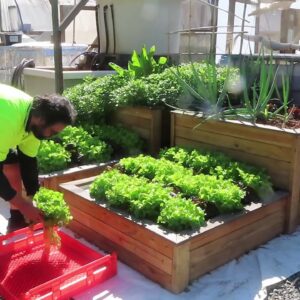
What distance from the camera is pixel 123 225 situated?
2.93 metres

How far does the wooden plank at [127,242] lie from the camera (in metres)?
2.66

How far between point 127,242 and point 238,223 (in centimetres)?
77

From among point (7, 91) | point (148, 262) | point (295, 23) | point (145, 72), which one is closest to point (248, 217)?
point (148, 262)

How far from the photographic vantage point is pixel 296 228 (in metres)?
3.50

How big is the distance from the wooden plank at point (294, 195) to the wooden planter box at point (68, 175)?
1.71m

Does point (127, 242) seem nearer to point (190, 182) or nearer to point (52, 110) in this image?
point (190, 182)

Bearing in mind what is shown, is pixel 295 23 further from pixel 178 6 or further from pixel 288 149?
pixel 288 149

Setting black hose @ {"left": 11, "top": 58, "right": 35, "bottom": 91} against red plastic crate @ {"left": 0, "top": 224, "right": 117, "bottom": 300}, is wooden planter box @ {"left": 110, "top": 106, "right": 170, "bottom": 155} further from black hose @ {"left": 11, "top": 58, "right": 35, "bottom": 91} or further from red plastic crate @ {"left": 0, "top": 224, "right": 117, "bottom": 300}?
black hose @ {"left": 11, "top": 58, "right": 35, "bottom": 91}

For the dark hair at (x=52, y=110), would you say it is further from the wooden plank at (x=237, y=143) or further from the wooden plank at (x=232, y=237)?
the wooden plank at (x=237, y=143)

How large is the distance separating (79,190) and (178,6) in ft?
16.5

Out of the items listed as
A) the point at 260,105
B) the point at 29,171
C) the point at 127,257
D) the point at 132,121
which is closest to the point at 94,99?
the point at 132,121

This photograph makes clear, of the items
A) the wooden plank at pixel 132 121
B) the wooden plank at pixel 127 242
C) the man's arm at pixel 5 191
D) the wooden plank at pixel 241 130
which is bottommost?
the wooden plank at pixel 127 242

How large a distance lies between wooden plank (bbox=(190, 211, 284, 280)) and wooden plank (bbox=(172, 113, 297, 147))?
60 centimetres

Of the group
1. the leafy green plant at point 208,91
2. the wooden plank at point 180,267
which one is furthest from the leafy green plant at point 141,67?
the wooden plank at point 180,267
